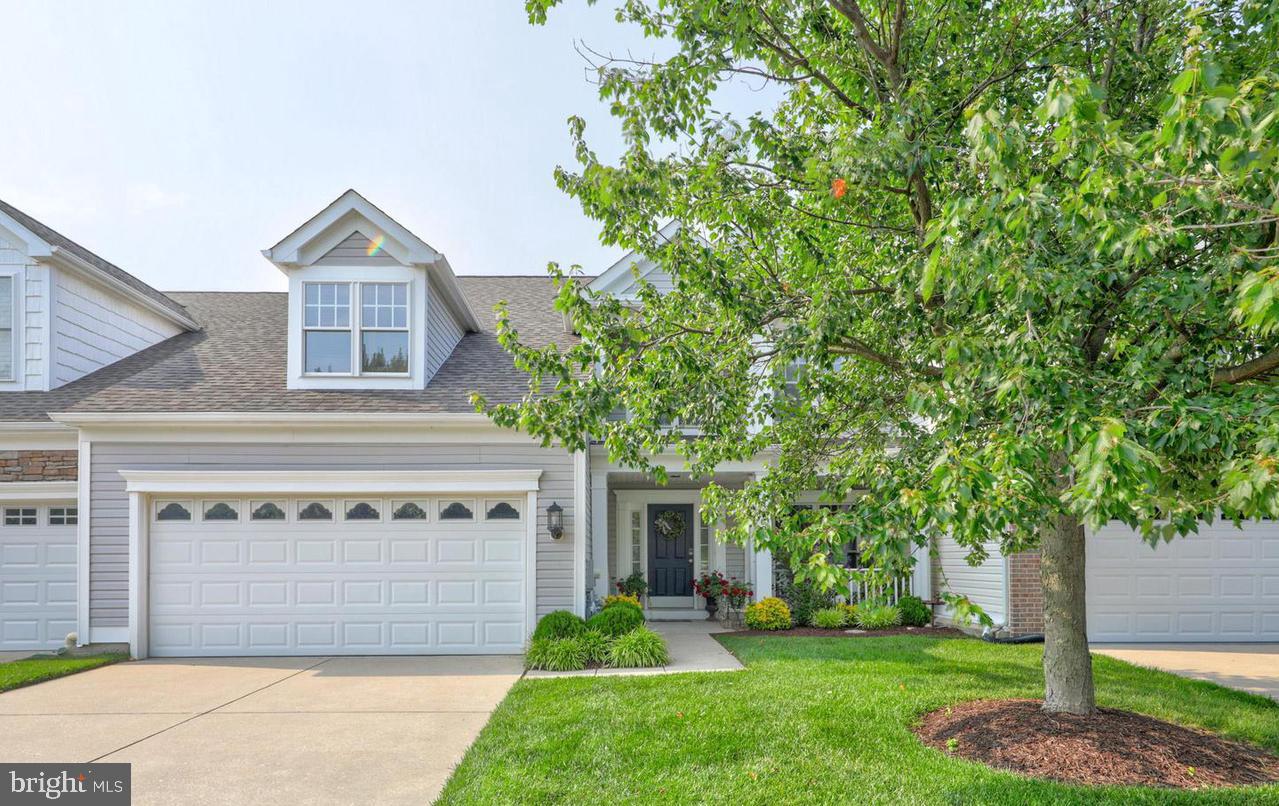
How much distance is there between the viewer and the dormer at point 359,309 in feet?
37.0

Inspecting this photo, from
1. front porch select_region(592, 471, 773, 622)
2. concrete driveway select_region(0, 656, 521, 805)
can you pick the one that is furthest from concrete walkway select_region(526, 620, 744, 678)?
front porch select_region(592, 471, 773, 622)

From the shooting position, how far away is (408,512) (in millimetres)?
10859

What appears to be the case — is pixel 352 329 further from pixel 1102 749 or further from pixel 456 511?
pixel 1102 749

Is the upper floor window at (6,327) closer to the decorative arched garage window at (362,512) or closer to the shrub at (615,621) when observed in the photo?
the decorative arched garage window at (362,512)

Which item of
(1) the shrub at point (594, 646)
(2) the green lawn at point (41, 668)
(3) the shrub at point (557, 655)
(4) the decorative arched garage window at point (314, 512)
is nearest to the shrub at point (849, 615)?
(1) the shrub at point (594, 646)

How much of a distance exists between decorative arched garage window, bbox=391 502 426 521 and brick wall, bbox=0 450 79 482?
454cm

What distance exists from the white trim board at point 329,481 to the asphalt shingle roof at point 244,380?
2.89ft

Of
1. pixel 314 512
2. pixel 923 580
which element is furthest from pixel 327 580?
pixel 923 580

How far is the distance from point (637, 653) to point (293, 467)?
17.5 feet

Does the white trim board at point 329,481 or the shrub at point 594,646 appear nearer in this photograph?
the shrub at point 594,646

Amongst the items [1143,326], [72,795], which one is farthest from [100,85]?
[1143,326]

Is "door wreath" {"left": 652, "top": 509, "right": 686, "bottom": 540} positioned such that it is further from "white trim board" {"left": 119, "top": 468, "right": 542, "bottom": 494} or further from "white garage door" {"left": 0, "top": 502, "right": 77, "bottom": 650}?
"white garage door" {"left": 0, "top": 502, "right": 77, "bottom": 650}

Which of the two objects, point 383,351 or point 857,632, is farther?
point 857,632

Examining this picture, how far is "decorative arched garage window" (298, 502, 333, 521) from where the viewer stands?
10.8 metres
